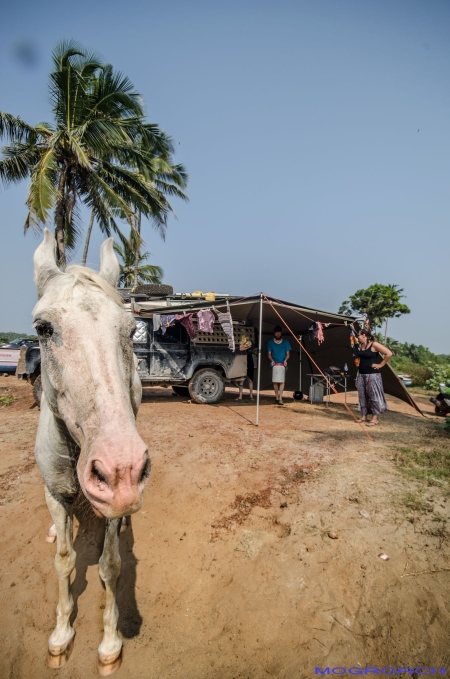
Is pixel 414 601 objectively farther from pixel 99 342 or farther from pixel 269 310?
pixel 269 310

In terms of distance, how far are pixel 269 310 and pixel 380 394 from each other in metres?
3.69

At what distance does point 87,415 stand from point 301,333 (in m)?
10.0

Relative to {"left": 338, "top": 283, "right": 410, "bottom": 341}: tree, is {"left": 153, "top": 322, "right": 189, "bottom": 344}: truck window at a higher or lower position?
lower

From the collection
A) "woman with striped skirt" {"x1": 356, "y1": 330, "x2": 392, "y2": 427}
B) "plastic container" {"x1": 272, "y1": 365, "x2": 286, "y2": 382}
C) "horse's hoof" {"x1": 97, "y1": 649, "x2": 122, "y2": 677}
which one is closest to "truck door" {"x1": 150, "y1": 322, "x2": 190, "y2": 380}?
"plastic container" {"x1": 272, "y1": 365, "x2": 286, "y2": 382}

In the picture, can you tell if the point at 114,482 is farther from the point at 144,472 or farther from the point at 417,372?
the point at 417,372

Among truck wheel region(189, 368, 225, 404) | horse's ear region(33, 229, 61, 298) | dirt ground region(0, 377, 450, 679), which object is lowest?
dirt ground region(0, 377, 450, 679)

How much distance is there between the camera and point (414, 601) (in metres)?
2.37

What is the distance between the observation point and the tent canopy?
7.62 m

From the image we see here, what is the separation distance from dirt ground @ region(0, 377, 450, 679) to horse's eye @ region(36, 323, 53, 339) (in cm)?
248

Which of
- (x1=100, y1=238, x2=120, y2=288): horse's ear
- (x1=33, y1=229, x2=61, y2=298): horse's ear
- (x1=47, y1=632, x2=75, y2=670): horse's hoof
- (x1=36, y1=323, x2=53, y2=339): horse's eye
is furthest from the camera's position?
(x1=100, y1=238, x2=120, y2=288): horse's ear

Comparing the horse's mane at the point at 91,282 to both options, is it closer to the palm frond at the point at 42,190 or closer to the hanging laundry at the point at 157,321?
the hanging laundry at the point at 157,321

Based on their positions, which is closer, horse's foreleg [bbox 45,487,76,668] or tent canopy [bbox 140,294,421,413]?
horse's foreleg [bbox 45,487,76,668]

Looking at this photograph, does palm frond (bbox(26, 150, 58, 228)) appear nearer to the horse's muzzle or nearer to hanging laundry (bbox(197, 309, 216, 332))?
hanging laundry (bbox(197, 309, 216, 332))

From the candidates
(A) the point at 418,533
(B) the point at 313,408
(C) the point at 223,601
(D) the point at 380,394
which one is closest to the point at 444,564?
(A) the point at 418,533
